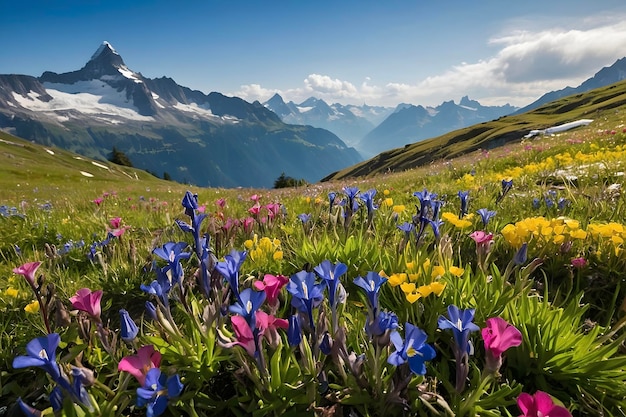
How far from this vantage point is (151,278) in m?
4.00

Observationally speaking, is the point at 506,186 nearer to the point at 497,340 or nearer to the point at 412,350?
the point at 497,340

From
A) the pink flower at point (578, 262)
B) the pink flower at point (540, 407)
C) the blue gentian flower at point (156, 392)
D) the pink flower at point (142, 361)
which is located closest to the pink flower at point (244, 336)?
the blue gentian flower at point (156, 392)

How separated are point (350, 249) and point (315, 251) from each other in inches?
13.8

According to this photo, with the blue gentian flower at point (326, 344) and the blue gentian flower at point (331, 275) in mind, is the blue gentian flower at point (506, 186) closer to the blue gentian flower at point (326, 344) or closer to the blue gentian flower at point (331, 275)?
the blue gentian flower at point (331, 275)

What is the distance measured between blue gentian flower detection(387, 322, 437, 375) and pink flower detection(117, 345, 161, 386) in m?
1.21

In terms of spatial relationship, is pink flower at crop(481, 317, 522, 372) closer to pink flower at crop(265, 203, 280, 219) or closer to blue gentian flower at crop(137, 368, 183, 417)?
blue gentian flower at crop(137, 368, 183, 417)

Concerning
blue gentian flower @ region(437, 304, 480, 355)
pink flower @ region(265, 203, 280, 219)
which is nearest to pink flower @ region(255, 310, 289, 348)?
blue gentian flower @ region(437, 304, 480, 355)

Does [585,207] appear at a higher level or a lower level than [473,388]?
higher

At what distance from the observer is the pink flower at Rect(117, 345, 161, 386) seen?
1863 millimetres

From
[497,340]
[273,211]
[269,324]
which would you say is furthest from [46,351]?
[273,211]

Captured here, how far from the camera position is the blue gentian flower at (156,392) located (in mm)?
1687

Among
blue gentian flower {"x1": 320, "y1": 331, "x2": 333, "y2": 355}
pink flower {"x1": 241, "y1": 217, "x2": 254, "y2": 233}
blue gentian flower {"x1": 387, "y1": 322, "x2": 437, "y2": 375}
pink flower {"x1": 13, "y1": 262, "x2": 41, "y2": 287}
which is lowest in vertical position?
blue gentian flower {"x1": 320, "y1": 331, "x2": 333, "y2": 355}

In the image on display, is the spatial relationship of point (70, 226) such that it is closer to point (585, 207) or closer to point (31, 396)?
point (31, 396)

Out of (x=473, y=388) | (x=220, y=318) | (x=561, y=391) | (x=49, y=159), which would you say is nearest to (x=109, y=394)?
(x=220, y=318)
